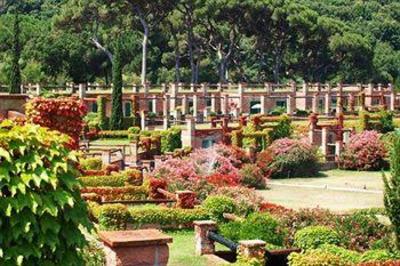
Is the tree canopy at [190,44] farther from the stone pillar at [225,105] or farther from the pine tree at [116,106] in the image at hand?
the pine tree at [116,106]

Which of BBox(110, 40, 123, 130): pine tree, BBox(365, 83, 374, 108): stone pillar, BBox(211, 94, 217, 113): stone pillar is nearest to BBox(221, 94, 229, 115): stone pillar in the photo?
BBox(211, 94, 217, 113): stone pillar

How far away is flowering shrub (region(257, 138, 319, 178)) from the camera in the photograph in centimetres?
3903

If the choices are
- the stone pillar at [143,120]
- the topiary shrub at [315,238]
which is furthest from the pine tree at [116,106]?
the topiary shrub at [315,238]

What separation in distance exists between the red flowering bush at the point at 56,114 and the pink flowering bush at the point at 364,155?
22.9 metres

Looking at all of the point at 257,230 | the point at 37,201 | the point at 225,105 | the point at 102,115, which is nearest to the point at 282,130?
the point at 102,115

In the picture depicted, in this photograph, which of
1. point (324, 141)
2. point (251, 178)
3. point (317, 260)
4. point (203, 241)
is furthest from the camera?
point (324, 141)

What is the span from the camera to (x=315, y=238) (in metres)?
17.5

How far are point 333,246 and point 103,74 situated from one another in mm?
64403

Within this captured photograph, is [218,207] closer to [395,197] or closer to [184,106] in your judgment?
[395,197]

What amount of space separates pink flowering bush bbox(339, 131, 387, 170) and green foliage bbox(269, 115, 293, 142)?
4.05 m

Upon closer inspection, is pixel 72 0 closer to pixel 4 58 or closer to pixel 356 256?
pixel 4 58

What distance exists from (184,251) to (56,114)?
6706 millimetres

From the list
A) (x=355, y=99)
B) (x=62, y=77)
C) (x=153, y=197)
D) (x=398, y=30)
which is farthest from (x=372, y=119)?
(x=398, y=30)

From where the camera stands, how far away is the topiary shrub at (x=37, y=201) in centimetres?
705
